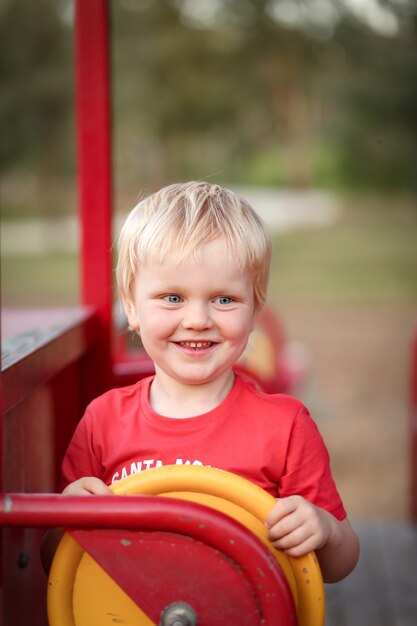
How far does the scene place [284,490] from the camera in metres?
1.47

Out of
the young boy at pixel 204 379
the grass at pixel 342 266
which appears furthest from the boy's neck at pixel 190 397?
the grass at pixel 342 266

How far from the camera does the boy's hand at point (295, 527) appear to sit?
1.35 metres

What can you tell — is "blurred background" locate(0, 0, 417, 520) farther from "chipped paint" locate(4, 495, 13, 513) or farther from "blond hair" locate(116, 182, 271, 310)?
"chipped paint" locate(4, 495, 13, 513)

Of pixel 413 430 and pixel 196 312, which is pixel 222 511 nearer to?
pixel 196 312

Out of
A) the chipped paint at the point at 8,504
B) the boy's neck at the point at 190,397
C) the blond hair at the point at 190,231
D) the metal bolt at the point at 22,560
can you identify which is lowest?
the metal bolt at the point at 22,560

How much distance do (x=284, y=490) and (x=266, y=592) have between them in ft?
0.74

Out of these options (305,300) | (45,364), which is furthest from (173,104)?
(45,364)

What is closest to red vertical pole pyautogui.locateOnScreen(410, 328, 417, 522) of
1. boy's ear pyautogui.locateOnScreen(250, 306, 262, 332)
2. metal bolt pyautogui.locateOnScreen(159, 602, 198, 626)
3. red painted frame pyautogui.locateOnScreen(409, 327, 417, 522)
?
red painted frame pyautogui.locateOnScreen(409, 327, 417, 522)

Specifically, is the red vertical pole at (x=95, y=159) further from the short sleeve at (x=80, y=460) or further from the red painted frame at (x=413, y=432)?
the red painted frame at (x=413, y=432)

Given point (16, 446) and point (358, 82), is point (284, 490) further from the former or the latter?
point (358, 82)

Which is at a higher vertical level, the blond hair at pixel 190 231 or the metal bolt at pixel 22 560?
the blond hair at pixel 190 231

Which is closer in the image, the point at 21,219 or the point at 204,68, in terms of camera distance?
the point at 204,68

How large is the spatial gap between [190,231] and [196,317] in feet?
0.45

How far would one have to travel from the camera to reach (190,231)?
1.47 metres
